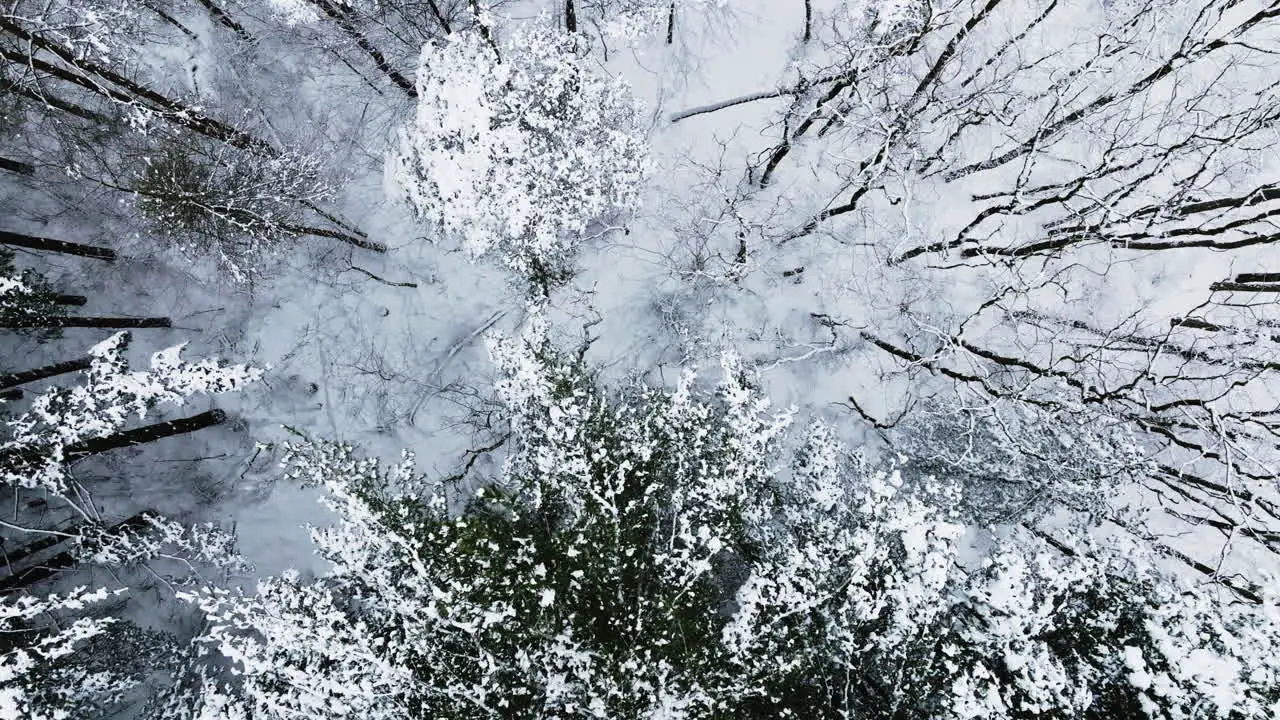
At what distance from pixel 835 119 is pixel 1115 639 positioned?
801 cm

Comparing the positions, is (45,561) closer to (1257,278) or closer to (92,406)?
(92,406)

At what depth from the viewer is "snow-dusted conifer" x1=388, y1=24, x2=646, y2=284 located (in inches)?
341

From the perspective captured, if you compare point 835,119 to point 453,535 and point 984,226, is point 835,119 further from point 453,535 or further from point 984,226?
point 453,535

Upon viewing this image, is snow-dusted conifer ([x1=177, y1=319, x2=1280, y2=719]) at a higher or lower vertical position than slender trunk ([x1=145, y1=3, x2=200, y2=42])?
lower

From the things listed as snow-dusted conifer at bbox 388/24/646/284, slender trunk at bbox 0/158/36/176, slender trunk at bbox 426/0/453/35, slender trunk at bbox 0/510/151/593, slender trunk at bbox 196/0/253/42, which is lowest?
slender trunk at bbox 0/510/151/593

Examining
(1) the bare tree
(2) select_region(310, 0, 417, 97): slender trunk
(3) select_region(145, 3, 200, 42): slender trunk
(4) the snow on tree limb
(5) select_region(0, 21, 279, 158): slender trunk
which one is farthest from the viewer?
(3) select_region(145, 3, 200, 42): slender trunk

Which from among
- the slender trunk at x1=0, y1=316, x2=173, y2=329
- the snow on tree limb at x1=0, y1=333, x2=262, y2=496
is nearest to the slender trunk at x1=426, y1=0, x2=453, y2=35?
the snow on tree limb at x1=0, y1=333, x2=262, y2=496

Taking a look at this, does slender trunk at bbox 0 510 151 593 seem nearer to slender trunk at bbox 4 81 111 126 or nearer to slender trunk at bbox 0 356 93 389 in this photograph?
slender trunk at bbox 0 356 93 389

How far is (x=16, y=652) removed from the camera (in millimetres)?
7344

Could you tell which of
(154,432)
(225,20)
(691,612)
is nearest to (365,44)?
(225,20)

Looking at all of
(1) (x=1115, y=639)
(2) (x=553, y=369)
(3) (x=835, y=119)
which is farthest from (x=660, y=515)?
(3) (x=835, y=119)

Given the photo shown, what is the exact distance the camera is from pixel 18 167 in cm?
1091

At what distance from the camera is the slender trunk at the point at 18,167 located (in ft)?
35.6

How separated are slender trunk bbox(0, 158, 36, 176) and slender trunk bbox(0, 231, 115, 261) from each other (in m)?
1.14
